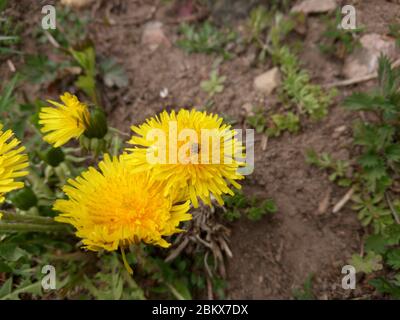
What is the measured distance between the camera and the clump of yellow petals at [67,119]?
5.81 feet

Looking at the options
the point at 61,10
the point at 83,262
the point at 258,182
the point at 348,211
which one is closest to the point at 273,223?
the point at 258,182

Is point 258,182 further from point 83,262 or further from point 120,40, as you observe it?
point 120,40

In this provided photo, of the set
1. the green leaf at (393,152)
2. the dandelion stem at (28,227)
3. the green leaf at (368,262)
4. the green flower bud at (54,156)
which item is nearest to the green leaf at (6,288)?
the dandelion stem at (28,227)

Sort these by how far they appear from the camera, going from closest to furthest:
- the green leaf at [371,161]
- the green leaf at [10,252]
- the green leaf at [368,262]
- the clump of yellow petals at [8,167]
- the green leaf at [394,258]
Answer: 1. the clump of yellow petals at [8,167]
2. the green leaf at [394,258]
3. the green leaf at [10,252]
4. the green leaf at [368,262]
5. the green leaf at [371,161]

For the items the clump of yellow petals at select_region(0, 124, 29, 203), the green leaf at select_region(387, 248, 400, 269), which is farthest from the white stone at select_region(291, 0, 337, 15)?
the clump of yellow petals at select_region(0, 124, 29, 203)

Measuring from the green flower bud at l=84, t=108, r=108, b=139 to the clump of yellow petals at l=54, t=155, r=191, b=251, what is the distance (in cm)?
22

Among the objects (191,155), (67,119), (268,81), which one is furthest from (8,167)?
→ (268,81)

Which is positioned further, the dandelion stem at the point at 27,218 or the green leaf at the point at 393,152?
the green leaf at the point at 393,152

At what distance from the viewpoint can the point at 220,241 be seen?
213 cm

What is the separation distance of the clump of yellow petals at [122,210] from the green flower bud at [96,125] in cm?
22

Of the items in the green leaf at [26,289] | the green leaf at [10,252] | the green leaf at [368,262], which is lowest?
the green leaf at [26,289]

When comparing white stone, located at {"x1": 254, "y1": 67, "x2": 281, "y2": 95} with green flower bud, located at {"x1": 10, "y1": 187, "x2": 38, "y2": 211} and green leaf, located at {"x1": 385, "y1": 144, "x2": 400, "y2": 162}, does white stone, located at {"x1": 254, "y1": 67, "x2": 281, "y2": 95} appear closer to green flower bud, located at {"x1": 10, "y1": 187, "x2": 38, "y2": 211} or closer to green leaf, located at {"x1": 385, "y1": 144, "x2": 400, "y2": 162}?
green leaf, located at {"x1": 385, "y1": 144, "x2": 400, "y2": 162}

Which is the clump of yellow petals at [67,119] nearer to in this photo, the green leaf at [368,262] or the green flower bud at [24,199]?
the green flower bud at [24,199]

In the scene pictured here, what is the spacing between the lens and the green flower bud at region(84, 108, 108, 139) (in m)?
1.77
